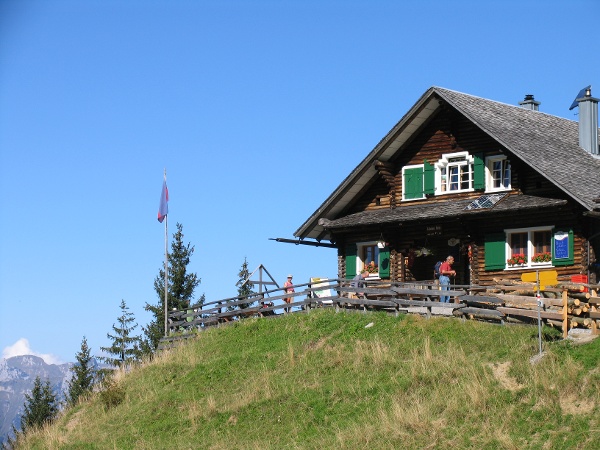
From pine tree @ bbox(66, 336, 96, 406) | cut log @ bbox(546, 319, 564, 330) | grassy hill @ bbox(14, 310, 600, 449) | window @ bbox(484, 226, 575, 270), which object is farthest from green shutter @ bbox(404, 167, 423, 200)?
pine tree @ bbox(66, 336, 96, 406)

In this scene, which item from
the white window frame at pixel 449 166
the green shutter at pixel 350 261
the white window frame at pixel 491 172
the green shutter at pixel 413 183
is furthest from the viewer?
the green shutter at pixel 350 261

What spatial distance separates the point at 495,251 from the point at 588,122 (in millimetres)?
6363

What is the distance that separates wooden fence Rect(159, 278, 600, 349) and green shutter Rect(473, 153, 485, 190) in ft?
12.4

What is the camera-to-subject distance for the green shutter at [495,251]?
117ft

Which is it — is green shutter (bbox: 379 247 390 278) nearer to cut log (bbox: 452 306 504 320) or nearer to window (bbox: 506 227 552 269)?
window (bbox: 506 227 552 269)

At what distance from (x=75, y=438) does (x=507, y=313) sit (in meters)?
12.4

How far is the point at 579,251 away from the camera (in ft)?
111

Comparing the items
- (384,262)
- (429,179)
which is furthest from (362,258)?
(429,179)

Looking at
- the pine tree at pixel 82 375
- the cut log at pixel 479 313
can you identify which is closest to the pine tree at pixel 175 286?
the pine tree at pixel 82 375

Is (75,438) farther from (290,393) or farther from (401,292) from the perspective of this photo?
(401,292)

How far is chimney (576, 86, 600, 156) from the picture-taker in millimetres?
38500

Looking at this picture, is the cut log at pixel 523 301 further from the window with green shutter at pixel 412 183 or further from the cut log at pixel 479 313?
the window with green shutter at pixel 412 183

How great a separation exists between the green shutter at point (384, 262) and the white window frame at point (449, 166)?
275 centimetres

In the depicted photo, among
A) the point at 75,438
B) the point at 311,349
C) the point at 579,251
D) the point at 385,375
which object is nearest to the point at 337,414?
the point at 385,375
